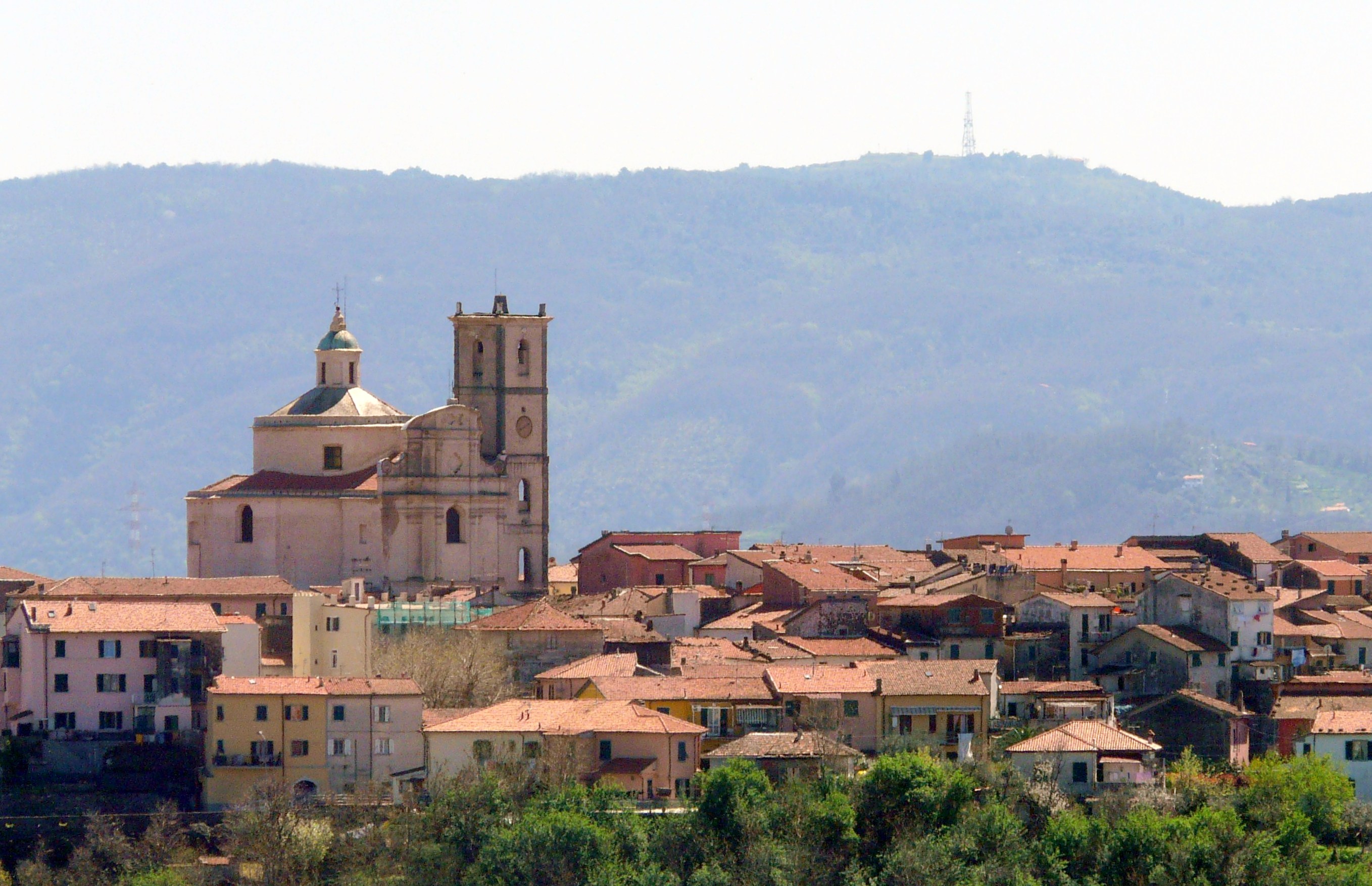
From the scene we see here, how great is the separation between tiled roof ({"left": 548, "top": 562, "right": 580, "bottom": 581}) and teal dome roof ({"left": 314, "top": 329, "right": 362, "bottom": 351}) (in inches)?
400

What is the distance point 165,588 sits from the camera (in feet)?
267

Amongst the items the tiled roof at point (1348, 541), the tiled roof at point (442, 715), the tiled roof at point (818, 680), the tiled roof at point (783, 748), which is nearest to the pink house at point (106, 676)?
the tiled roof at point (442, 715)

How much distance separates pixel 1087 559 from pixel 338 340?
95.9ft

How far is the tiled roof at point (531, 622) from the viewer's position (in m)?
78.2

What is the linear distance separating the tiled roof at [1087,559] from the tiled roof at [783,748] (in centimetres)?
2256

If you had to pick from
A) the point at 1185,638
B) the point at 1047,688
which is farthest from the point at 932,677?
the point at 1185,638

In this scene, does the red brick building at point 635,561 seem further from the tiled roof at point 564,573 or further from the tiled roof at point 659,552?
the tiled roof at point 564,573

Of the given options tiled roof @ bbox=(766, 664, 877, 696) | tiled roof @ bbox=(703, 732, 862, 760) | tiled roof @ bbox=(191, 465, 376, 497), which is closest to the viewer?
tiled roof @ bbox=(703, 732, 862, 760)

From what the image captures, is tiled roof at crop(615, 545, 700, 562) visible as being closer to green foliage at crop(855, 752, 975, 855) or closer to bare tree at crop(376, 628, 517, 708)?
bare tree at crop(376, 628, 517, 708)

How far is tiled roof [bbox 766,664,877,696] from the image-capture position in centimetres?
6762

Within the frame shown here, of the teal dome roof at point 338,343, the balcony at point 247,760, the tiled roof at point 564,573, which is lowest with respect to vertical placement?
the tiled roof at point 564,573

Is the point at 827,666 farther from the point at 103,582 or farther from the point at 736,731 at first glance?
the point at 103,582

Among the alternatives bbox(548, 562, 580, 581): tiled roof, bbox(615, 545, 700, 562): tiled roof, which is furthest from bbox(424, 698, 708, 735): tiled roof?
bbox(548, 562, 580, 581): tiled roof

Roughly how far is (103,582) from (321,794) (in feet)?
57.4
